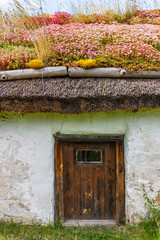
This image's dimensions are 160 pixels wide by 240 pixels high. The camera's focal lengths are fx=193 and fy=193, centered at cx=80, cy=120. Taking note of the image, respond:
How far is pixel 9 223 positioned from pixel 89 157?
168cm

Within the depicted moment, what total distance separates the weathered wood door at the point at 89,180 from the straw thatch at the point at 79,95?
79 centimetres

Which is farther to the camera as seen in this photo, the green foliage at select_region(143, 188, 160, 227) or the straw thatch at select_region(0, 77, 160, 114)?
the green foliage at select_region(143, 188, 160, 227)

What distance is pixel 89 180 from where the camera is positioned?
131 inches

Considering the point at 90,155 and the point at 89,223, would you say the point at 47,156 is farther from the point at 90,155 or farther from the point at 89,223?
the point at 89,223

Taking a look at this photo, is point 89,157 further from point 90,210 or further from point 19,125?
point 19,125

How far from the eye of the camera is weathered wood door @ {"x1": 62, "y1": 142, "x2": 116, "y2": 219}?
10.8 ft

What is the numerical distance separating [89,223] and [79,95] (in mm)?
2153

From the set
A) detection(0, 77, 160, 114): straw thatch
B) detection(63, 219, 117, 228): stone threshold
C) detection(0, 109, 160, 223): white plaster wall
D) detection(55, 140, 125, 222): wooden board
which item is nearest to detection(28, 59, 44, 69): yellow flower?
detection(0, 77, 160, 114): straw thatch

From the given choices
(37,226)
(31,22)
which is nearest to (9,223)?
(37,226)

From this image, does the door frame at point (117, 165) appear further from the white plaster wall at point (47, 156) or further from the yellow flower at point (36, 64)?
the yellow flower at point (36, 64)

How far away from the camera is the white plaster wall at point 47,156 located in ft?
9.91

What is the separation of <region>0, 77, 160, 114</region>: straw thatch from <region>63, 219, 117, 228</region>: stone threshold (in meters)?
1.89

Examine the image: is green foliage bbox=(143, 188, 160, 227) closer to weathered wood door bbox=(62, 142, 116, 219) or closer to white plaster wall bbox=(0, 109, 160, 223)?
white plaster wall bbox=(0, 109, 160, 223)

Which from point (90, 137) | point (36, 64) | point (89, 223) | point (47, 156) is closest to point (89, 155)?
point (90, 137)
